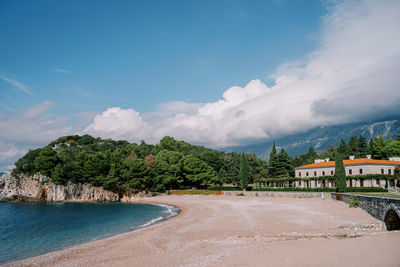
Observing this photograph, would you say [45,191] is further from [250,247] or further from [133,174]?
[250,247]

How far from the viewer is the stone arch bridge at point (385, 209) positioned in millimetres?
18922

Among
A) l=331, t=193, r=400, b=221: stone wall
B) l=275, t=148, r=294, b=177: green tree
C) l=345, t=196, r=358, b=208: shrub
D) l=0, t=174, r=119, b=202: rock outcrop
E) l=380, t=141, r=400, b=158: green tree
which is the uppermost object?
l=380, t=141, r=400, b=158: green tree

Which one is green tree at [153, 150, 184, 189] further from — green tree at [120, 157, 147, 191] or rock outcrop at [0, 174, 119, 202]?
rock outcrop at [0, 174, 119, 202]

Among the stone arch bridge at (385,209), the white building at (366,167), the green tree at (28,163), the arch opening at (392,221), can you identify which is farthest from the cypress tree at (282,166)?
the green tree at (28,163)

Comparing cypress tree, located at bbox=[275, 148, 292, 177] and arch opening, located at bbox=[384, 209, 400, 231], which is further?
cypress tree, located at bbox=[275, 148, 292, 177]

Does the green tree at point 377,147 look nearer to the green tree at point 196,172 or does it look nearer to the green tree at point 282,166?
the green tree at point 282,166

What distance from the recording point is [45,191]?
68.4m

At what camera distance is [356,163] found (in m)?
57.8

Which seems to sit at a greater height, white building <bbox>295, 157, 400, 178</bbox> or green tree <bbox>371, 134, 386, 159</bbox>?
green tree <bbox>371, 134, 386, 159</bbox>

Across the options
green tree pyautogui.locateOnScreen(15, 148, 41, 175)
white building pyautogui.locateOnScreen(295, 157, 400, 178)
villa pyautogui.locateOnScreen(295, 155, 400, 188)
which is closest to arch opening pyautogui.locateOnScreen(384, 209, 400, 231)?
villa pyautogui.locateOnScreen(295, 155, 400, 188)

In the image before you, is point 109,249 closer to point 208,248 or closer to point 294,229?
point 208,248

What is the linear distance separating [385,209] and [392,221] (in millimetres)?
1114

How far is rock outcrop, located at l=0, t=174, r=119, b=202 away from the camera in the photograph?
66.9 m

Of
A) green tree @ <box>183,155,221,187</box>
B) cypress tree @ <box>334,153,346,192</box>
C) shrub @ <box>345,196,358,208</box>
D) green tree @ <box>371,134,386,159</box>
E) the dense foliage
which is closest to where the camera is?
shrub @ <box>345,196,358,208</box>
